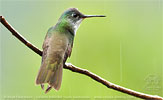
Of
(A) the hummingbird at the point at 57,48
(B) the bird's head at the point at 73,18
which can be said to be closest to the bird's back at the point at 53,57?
(A) the hummingbird at the point at 57,48

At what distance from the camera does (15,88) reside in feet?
7.78

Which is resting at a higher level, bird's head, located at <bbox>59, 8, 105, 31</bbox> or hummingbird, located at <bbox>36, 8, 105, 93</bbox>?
bird's head, located at <bbox>59, 8, 105, 31</bbox>

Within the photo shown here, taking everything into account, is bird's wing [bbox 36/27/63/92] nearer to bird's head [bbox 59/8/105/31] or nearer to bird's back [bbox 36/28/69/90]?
bird's back [bbox 36/28/69/90]

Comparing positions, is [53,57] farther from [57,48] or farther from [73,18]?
[73,18]

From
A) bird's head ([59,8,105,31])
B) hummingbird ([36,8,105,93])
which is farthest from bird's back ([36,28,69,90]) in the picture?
bird's head ([59,8,105,31])

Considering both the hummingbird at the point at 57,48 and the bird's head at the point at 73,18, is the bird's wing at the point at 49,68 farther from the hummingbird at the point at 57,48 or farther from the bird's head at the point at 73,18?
the bird's head at the point at 73,18

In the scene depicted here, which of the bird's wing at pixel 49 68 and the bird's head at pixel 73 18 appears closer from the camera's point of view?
the bird's wing at pixel 49 68

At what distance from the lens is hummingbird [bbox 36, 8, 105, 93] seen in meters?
1.29

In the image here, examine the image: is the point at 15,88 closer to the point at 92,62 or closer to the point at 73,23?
the point at 92,62

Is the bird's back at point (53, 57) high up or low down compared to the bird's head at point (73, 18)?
down

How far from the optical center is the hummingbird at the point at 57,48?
129 cm

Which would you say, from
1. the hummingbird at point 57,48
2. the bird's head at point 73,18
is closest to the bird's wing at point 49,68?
the hummingbird at point 57,48

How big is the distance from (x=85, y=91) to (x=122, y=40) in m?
0.57

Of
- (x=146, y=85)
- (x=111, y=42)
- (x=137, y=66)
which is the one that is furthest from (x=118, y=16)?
(x=146, y=85)
